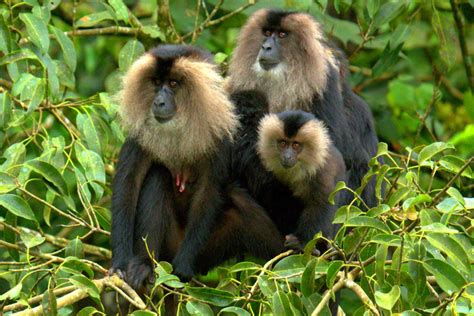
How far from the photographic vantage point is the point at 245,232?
16.5 feet

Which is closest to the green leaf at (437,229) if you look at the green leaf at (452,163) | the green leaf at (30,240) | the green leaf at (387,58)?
the green leaf at (452,163)

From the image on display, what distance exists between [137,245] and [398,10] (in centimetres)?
219

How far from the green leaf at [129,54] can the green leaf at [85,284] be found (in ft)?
6.36

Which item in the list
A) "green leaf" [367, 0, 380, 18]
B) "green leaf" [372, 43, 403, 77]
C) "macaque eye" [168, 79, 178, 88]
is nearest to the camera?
"macaque eye" [168, 79, 178, 88]

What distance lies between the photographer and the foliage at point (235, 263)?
146 inches

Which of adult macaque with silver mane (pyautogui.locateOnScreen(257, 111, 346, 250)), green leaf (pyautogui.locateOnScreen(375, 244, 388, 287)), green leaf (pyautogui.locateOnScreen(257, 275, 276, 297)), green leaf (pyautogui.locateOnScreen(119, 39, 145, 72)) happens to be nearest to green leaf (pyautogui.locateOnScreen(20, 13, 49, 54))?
green leaf (pyautogui.locateOnScreen(119, 39, 145, 72))

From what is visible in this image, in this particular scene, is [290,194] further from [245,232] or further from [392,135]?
[392,135]

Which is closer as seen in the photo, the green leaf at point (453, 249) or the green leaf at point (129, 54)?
the green leaf at point (453, 249)

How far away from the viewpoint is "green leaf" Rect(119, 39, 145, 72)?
563cm

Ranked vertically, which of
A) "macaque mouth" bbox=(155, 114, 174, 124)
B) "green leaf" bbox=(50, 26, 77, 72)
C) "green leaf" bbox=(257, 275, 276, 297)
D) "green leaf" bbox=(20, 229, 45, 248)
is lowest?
"green leaf" bbox=(257, 275, 276, 297)

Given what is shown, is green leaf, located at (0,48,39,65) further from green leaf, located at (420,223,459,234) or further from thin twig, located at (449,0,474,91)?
thin twig, located at (449,0,474,91)

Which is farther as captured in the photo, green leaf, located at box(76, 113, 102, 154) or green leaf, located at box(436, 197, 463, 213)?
green leaf, located at box(76, 113, 102, 154)

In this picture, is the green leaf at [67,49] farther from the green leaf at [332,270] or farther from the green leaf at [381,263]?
the green leaf at [381,263]

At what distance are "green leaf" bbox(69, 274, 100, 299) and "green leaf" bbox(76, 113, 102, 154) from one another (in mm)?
1311
